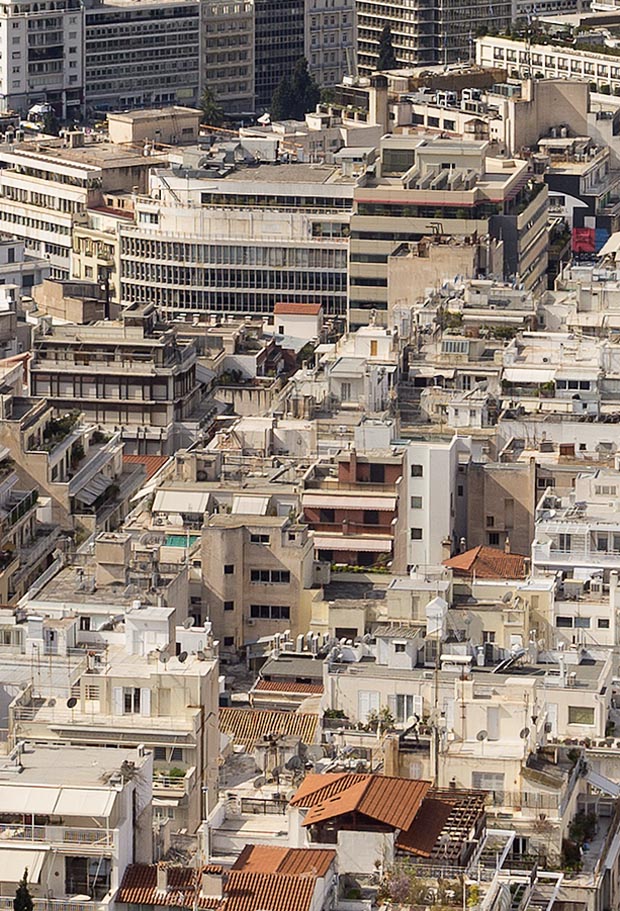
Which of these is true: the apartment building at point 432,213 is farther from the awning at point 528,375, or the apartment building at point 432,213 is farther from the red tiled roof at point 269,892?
the red tiled roof at point 269,892

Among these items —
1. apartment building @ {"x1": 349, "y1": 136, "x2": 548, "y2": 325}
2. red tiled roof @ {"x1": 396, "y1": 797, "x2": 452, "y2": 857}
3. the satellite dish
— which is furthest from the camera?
apartment building @ {"x1": 349, "y1": 136, "x2": 548, "y2": 325}

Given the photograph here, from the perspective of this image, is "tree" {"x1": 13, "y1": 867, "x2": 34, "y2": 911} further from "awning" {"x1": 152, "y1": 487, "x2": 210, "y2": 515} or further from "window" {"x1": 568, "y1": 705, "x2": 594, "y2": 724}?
"awning" {"x1": 152, "y1": 487, "x2": 210, "y2": 515}

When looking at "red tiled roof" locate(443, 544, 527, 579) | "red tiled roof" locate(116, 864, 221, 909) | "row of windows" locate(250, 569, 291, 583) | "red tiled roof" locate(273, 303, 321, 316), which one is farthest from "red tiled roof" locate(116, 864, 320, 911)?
"red tiled roof" locate(273, 303, 321, 316)

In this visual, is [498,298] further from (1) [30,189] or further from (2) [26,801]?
(2) [26,801]

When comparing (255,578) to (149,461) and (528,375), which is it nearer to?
(149,461)

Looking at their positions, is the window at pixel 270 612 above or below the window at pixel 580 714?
below

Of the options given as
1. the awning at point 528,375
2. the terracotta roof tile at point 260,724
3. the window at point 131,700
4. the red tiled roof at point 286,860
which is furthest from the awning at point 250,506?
the red tiled roof at point 286,860
